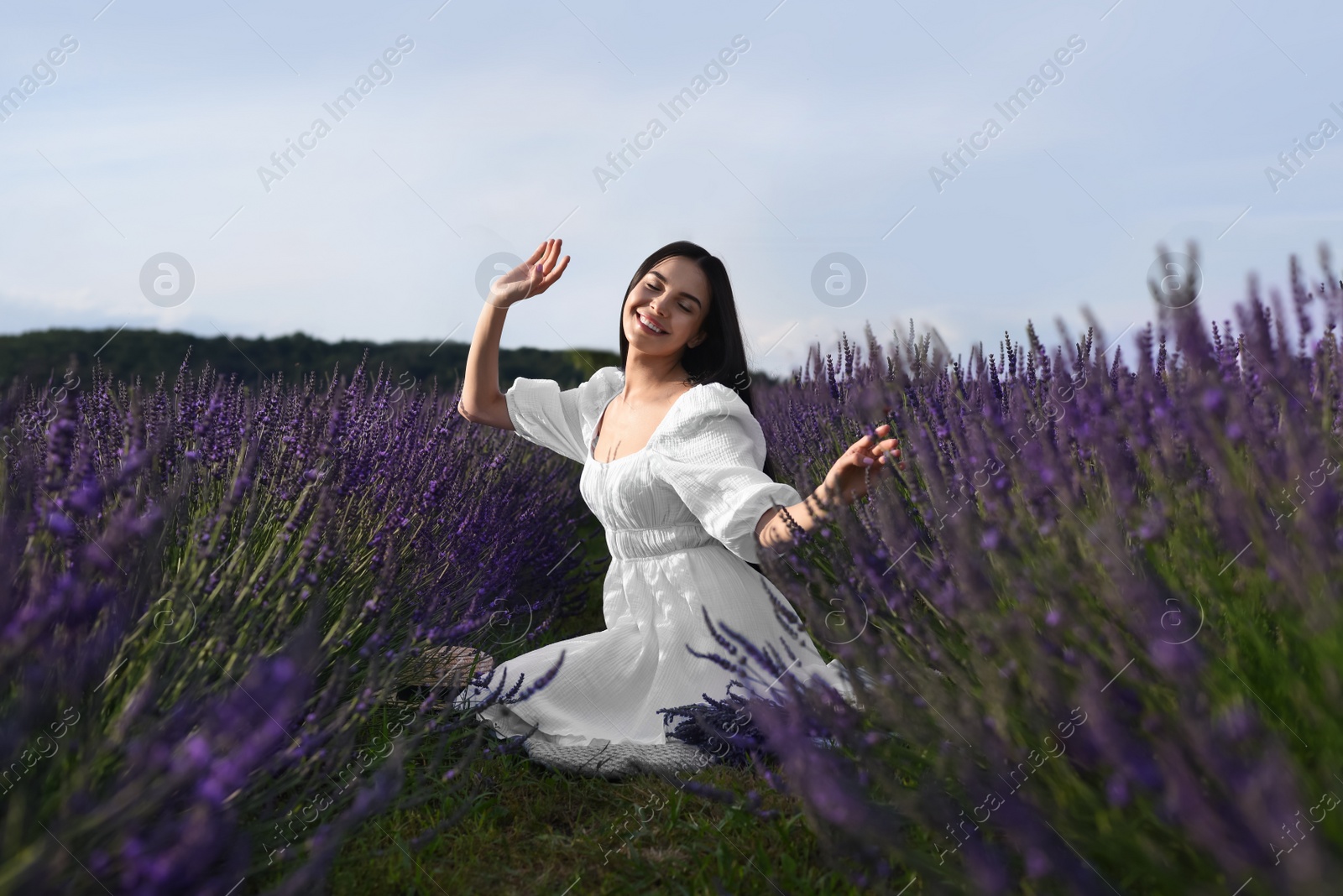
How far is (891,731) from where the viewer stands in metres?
1.61

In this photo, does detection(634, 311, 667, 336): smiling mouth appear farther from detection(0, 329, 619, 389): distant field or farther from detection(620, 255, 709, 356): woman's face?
detection(0, 329, 619, 389): distant field

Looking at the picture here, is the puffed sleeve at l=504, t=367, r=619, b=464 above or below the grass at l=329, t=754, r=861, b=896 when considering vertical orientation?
above

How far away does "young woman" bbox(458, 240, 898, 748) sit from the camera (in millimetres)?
2389

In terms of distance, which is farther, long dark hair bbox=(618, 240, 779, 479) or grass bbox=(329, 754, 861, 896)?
long dark hair bbox=(618, 240, 779, 479)

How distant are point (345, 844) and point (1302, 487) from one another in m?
1.65

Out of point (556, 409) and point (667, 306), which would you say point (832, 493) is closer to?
point (667, 306)

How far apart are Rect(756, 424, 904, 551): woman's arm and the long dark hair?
1.68ft

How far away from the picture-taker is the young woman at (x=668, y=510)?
239 centimetres

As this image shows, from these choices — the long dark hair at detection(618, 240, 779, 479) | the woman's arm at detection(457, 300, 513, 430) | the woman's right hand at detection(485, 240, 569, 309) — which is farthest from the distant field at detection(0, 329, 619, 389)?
the long dark hair at detection(618, 240, 779, 479)

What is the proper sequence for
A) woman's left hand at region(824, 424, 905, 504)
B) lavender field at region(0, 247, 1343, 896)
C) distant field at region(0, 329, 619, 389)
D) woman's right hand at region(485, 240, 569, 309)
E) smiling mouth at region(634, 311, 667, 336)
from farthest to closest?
distant field at region(0, 329, 619, 389) < woman's right hand at region(485, 240, 569, 309) < smiling mouth at region(634, 311, 667, 336) < woman's left hand at region(824, 424, 905, 504) < lavender field at region(0, 247, 1343, 896)

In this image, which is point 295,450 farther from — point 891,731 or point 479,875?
point 891,731

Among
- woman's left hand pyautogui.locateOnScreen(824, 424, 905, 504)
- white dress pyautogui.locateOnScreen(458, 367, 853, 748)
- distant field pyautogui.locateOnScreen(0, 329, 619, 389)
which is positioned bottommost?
white dress pyautogui.locateOnScreen(458, 367, 853, 748)

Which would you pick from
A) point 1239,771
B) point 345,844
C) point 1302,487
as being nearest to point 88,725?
point 345,844

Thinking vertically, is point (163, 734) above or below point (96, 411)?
below
